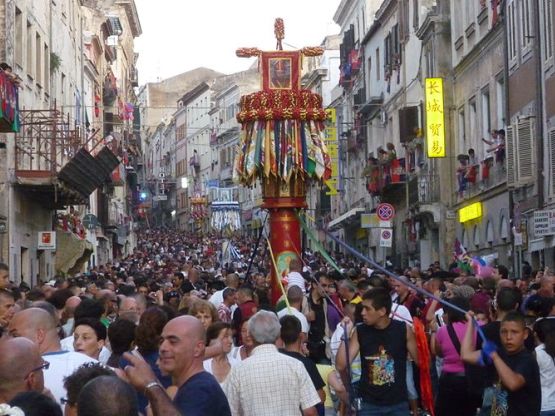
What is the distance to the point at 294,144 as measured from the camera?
22438mm

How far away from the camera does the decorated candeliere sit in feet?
73.5

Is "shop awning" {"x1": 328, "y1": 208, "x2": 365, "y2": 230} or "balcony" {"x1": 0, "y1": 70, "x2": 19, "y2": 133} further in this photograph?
"shop awning" {"x1": 328, "y1": 208, "x2": 365, "y2": 230}

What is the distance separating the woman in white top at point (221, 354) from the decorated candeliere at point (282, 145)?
1164cm

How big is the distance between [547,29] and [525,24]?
1.76m

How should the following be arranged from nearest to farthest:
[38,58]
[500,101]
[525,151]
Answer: [525,151] → [500,101] → [38,58]

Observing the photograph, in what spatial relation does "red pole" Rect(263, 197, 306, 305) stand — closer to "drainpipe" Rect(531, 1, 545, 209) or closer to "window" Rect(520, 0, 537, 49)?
"drainpipe" Rect(531, 1, 545, 209)

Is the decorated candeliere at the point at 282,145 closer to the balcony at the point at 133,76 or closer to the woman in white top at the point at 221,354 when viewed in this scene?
the woman in white top at the point at 221,354

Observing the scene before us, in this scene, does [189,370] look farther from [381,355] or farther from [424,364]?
[424,364]

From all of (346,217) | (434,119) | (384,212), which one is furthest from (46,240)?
(346,217)

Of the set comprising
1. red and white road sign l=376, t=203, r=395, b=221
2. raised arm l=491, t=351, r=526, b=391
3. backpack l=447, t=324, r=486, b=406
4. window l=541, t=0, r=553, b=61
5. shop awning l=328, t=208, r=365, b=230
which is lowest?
backpack l=447, t=324, r=486, b=406

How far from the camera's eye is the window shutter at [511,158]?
2958 centimetres

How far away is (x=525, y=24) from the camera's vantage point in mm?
29641

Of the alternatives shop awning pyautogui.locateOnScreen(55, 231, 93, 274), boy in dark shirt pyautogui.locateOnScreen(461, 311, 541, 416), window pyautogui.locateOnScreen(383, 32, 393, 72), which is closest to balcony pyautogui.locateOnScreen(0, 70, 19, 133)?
shop awning pyautogui.locateOnScreen(55, 231, 93, 274)

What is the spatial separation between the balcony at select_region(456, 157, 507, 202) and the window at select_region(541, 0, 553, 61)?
14.9ft
